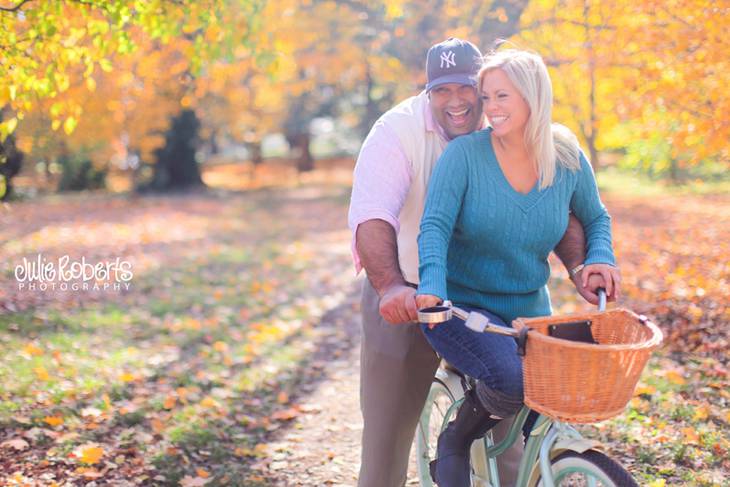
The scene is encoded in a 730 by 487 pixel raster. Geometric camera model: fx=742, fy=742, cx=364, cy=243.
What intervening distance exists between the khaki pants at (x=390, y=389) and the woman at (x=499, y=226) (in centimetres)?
38

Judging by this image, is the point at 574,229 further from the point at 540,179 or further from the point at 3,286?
the point at 3,286

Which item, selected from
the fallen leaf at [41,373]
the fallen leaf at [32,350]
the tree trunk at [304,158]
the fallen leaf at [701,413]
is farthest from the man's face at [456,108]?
Result: the tree trunk at [304,158]

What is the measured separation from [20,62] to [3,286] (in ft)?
15.2

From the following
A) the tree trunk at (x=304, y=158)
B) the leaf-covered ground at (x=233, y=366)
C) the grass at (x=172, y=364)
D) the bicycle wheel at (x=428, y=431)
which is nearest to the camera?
the bicycle wheel at (x=428, y=431)

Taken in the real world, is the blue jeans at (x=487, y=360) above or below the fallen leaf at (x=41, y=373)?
above

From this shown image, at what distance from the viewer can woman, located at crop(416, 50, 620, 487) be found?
2.73 meters

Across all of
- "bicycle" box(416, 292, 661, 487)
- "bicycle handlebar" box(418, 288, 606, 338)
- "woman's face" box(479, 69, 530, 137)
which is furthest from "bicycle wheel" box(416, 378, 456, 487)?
"woman's face" box(479, 69, 530, 137)

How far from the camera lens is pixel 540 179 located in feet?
9.32

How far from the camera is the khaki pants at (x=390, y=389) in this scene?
11.0ft

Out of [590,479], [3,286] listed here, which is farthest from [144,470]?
[3,286]

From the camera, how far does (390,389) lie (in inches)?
133

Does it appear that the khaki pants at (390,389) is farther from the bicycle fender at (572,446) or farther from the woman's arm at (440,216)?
the bicycle fender at (572,446)

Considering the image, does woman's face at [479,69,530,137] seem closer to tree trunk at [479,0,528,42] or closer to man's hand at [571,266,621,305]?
man's hand at [571,266,621,305]

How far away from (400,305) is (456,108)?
944 mm
